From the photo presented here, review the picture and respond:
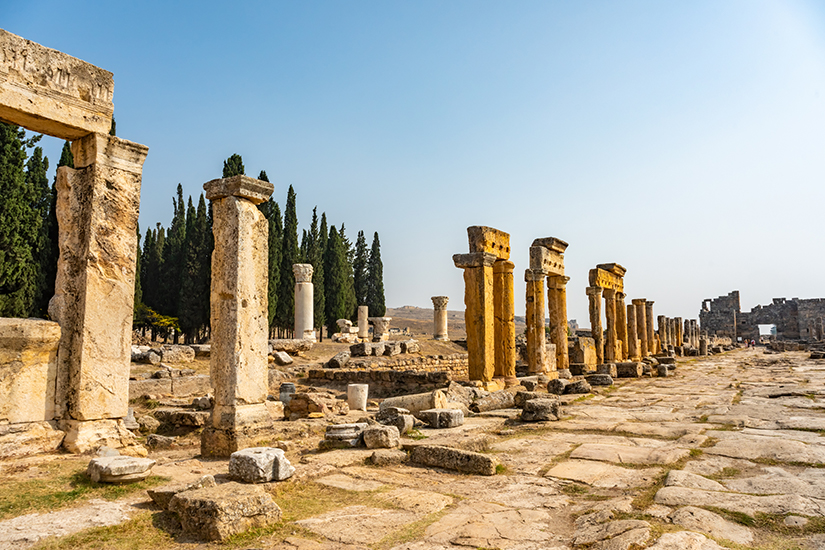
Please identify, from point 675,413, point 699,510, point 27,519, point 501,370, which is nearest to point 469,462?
point 699,510

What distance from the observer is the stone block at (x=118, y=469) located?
4.46 meters

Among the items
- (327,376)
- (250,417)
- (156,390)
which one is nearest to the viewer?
(250,417)

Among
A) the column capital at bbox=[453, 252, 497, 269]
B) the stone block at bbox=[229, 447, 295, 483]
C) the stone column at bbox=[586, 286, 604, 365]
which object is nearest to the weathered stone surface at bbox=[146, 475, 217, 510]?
the stone block at bbox=[229, 447, 295, 483]

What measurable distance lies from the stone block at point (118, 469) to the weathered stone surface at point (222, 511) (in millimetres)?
933

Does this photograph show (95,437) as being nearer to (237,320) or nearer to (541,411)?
(237,320)

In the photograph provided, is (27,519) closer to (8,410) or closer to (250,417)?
(8,410)

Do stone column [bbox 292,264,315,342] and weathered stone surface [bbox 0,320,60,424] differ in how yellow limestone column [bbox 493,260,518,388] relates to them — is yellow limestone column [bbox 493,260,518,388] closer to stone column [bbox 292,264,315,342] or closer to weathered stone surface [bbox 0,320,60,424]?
weathered stone surface [bbox 0,320,60,424]

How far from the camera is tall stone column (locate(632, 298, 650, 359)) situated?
27125 millimetres

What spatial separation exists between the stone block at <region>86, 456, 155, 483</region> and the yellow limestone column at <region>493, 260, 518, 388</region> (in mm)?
9823

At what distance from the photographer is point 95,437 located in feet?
19.3

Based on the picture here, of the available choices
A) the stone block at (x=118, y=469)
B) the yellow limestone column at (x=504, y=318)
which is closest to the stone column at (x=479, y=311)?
the yellow limestone column at (x=504, y=318)

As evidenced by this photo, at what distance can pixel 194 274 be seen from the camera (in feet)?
108

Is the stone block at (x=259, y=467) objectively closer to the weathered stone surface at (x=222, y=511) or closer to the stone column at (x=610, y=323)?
the weathered stone surface at (x=222, y=511)

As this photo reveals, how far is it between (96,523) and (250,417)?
2.80m
